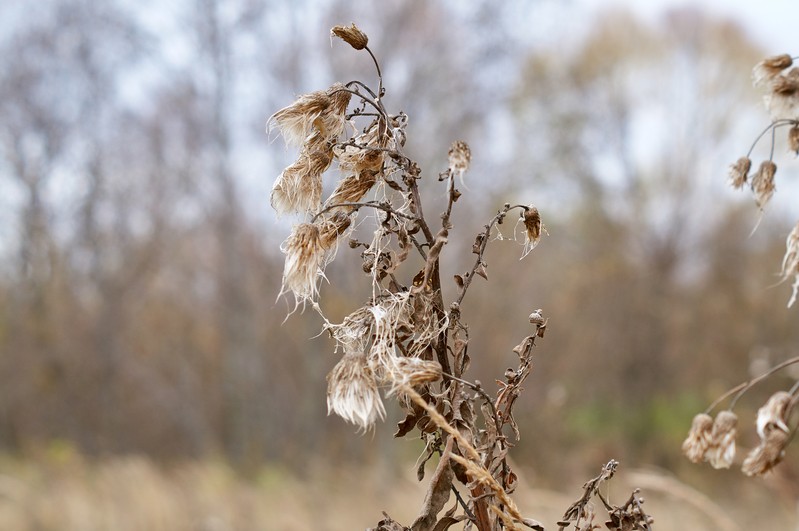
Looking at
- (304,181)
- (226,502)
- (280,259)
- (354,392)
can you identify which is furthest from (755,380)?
(280,259)

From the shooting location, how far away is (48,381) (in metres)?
12.5

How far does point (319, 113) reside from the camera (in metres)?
1.01

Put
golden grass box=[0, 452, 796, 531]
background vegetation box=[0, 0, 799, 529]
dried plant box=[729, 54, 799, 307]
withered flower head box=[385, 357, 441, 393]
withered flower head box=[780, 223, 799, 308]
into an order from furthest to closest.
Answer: background vegetation box=[0, 0, 799, 529], golden grass box=[0, 452, 796, 531], dried plant box=[729, 54, 799, 307], withered flower head box=[780, 223, 799, 308], withered flower head box=[385, 357, 441, 393]

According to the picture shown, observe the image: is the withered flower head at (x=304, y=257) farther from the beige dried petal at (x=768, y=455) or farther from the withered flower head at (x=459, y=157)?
the beige dried petal at (x=768, y=455)

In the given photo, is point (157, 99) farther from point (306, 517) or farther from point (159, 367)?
point (306, 517)

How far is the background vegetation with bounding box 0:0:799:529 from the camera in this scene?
9578mm

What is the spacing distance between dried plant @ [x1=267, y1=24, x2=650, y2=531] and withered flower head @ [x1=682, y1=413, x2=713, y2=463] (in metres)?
0.10

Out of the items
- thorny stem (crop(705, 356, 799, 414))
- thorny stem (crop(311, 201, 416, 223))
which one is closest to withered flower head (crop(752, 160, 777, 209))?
thorny stem (crop(705, 356, 799, 414))

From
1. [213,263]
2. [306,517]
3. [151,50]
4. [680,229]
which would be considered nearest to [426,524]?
[306,517]

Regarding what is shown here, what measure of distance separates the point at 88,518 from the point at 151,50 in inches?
227

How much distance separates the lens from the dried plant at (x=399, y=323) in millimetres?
868

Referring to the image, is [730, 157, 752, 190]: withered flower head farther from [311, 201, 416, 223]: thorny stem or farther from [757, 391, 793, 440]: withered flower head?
[311, 201, 416, 223]: thorny stem

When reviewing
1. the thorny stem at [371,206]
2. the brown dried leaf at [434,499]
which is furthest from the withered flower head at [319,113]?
the brown dried leaf at [434,499]

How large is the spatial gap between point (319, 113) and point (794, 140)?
1.83 feet
